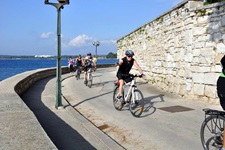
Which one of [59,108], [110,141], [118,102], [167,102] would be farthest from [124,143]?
[167,102]

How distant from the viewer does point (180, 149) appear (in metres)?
5.07

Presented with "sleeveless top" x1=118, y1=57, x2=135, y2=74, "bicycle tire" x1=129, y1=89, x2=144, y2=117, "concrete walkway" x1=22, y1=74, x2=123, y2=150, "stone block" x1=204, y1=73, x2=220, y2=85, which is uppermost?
"sleeveless top" x1=118, y1=57, x2=135, y2=74

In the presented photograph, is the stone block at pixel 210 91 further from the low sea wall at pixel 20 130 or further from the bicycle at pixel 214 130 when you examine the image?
the low sea wall at pixel 20 130

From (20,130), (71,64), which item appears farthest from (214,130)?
(71,64)

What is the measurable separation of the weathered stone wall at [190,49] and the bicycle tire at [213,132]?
459 centimetres

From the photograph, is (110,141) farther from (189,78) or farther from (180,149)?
(189,78)

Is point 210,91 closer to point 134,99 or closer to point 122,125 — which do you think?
point 134,99

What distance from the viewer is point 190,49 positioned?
33.3 feet

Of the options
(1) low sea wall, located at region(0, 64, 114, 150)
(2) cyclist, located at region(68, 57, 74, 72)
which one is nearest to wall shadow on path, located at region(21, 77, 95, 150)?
(1) low sea wall, located at region(0, 64, 114, 150)

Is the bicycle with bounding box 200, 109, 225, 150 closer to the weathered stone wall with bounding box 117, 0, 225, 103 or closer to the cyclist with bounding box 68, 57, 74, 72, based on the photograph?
the weathered stone wall with bounding box 117, 0, 225, 103

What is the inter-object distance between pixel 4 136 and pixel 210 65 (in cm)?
698

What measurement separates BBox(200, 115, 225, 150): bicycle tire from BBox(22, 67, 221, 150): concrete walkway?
1.63ft

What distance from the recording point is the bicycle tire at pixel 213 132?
430 centimetres

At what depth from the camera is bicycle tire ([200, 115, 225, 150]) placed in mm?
4297
